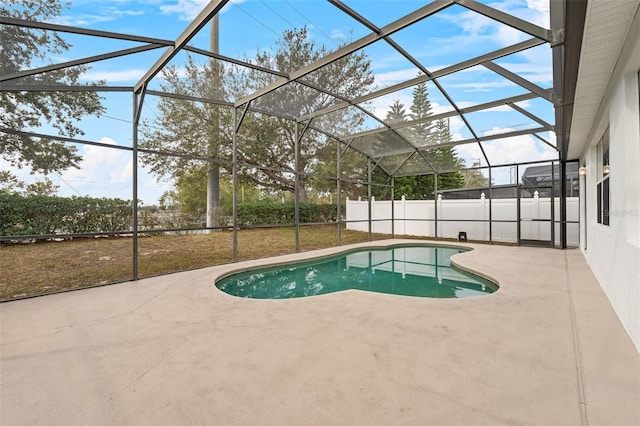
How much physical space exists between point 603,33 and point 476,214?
34.0ft

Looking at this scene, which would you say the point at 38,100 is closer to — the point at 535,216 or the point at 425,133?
the point at 425,133

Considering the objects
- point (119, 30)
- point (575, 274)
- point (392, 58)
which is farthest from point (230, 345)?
point (575, 274)

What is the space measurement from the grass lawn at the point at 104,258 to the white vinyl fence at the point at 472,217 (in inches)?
144

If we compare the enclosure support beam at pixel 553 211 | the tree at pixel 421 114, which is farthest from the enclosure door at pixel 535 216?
the tree at pixel 421 114

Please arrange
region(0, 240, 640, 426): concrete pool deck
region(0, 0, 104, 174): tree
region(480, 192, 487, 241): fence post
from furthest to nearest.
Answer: region(480, 192, 487, 241): fence post → region(0, 0, 104, 174): tree → region(0, 240, 640, 426): concrete pool deck

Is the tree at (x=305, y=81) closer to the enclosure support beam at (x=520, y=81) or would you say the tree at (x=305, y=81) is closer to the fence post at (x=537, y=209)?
the enclosure support beam at (x=520, y=81)

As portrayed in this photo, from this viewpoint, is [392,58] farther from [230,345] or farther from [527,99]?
[230,345]

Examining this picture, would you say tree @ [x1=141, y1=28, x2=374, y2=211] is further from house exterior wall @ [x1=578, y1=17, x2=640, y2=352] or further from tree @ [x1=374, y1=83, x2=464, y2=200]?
house exterior wall @ [x1=578, y1=17, x2=640, y2=352]

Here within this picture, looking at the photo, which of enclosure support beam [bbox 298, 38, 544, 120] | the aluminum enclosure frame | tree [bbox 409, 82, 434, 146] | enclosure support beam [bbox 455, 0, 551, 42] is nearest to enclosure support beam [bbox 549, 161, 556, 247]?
the aluminum enclosure frame

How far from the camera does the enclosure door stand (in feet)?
33.4

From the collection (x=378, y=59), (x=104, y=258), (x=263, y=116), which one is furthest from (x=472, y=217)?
(x=104, y=258)

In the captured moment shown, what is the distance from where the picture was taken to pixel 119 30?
418 centimetres

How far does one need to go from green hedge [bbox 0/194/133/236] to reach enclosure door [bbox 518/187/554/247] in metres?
12.2

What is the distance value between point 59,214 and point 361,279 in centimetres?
700
